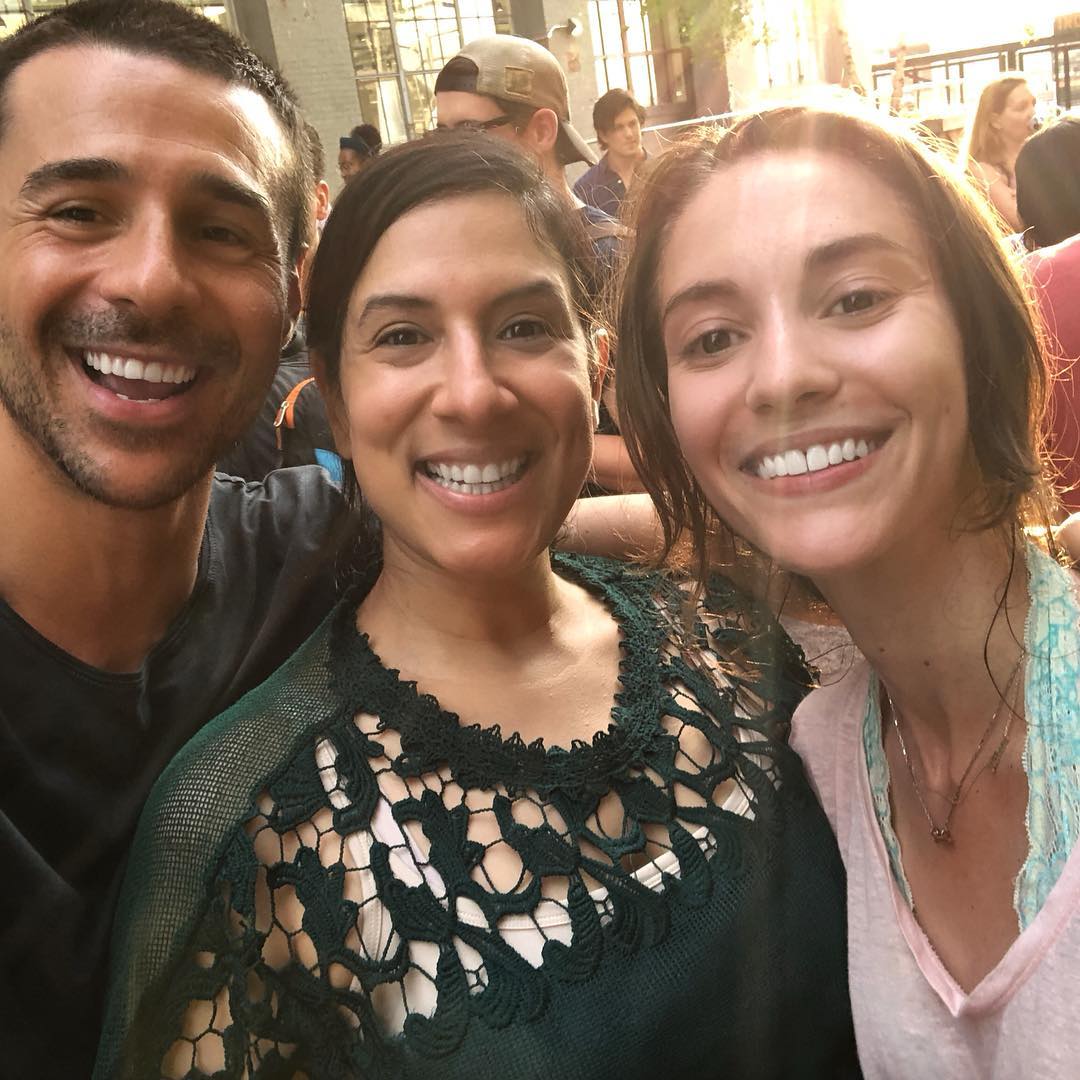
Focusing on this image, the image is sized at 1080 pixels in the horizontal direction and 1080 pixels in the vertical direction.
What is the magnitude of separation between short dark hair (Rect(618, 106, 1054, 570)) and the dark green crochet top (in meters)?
0.38

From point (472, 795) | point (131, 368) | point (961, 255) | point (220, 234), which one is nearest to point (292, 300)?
point (220, 234)

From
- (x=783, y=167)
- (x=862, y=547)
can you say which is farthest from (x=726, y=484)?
(x=783, y=167)

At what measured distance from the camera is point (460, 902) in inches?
35.0

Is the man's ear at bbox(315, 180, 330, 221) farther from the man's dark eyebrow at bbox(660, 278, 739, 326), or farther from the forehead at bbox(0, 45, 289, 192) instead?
the man's dark eyebrow at bbox(660, 278, 739, 326)

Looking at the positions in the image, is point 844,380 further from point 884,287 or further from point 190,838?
point 190,838

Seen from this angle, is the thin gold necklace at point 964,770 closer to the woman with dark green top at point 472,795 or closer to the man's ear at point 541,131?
the woman with dark green top at point 472,795

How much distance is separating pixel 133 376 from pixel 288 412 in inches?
7.3

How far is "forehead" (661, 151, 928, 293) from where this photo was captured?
2.81ft

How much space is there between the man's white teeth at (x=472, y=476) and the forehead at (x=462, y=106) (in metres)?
0.33

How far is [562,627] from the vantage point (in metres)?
1.14

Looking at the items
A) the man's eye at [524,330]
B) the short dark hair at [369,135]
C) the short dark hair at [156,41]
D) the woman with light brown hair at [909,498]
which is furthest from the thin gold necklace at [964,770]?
the short dark hair at [156,41]

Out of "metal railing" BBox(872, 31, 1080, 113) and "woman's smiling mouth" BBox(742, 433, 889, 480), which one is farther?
"metal railing" BBox(872, 31, 1080, 113)

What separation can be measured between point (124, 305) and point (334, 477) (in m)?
0.31

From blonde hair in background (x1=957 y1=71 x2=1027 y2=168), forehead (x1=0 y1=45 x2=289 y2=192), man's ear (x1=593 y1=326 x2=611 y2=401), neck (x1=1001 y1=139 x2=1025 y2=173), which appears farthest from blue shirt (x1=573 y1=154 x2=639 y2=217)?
neck (x1=1001 y1=139 x2=1025 y2=173)
